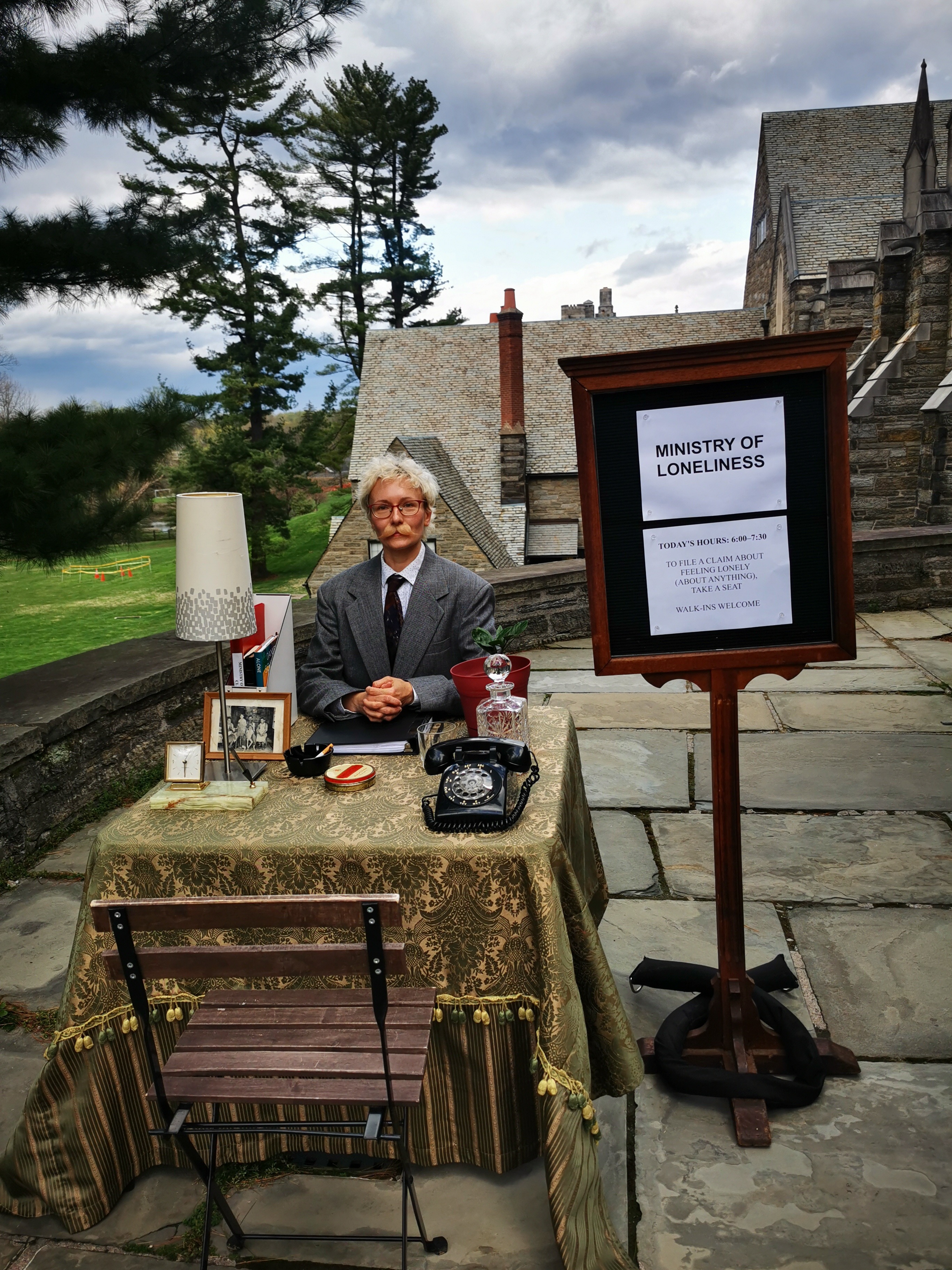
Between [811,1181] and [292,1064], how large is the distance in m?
1.27

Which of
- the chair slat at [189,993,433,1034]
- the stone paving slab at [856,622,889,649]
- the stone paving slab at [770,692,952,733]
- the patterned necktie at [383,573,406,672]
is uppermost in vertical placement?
the patterned necktie at [383,573,406,672]

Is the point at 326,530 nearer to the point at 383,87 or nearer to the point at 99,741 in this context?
the point at 383,87

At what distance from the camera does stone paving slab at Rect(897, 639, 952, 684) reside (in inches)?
257

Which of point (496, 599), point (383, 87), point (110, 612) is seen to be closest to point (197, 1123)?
point (496, 599)

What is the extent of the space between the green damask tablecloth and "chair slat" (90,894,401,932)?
0.31 metres

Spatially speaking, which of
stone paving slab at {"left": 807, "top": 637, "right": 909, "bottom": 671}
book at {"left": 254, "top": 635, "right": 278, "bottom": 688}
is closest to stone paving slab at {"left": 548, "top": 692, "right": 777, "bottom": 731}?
stone paving slab at {"left": 807, "top": 637, "right": 909, "bottom": 671}

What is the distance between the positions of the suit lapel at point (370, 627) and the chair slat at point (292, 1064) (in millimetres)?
1611

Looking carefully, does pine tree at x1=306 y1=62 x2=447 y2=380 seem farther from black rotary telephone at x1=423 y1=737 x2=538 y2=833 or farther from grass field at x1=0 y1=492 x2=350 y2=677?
black rotary telephone at x1=423 y1=737 x2=538 y2=833

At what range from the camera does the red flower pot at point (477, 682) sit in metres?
2.49

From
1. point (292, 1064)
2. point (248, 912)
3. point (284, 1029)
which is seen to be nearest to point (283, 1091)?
point (292, 1064)

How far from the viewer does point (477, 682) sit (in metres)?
2.51

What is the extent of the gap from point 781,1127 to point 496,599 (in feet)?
18.4

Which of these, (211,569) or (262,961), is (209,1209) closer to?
(262,961)

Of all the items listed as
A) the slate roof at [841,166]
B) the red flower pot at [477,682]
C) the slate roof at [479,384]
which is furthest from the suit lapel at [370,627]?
the slate roof at [841,166]
